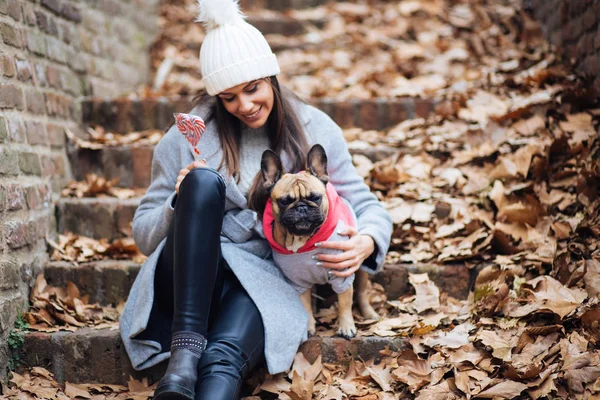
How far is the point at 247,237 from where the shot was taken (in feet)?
9.46

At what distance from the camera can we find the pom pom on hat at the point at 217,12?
2680mm

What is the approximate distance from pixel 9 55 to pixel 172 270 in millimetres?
1551

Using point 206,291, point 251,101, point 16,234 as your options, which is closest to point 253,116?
point 251,101

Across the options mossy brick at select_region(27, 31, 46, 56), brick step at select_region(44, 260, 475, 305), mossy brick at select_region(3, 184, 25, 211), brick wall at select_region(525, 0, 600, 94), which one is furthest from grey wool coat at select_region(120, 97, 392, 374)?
brick wall at select_region(525, 0, 600, 94)

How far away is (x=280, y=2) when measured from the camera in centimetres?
750

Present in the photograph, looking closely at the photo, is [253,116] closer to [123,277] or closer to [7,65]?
[123,277]

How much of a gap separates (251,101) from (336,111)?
1900 millimetres

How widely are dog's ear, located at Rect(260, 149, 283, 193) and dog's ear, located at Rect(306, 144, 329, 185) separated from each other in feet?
0.46

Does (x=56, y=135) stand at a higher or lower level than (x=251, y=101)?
lower

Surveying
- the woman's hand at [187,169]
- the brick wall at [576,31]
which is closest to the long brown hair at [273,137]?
the woman's hand at [187,169]

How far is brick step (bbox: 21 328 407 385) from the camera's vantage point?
113 inches

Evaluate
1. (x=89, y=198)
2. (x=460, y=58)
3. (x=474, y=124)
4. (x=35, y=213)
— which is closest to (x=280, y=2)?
(x=460, y=58)

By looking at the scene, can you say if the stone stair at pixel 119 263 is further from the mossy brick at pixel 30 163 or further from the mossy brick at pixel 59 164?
the mossy brick at pixel 30 163

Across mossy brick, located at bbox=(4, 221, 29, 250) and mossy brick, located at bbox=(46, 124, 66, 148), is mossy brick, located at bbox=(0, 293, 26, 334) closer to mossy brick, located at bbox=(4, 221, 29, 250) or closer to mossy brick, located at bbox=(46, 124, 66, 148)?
mossy brick, located at bbox=(4, 221, 29, 250)
